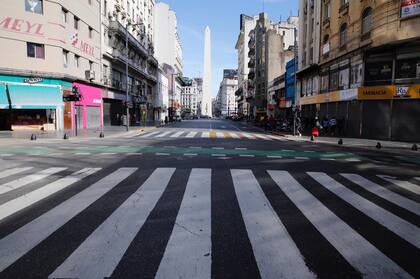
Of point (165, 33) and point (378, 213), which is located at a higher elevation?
point (165, 33)

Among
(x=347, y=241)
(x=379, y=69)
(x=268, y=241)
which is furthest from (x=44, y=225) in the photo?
(x=379, y=69)

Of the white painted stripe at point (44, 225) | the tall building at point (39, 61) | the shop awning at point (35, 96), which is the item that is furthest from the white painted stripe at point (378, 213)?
the shop awning at point (35, 96)

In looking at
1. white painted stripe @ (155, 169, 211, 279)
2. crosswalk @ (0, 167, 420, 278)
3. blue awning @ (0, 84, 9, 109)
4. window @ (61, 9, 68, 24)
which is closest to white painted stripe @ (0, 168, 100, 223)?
crosswalk @ (0, 167, 420, 278)

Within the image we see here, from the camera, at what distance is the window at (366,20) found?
78.0 ft

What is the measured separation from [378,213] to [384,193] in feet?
5.92

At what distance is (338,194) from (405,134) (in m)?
17.8

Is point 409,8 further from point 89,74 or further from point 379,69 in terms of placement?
point 89,74

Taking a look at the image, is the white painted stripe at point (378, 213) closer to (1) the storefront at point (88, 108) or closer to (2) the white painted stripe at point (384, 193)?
(2) the white painted stripe at point (384, 193)

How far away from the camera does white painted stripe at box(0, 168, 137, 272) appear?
4.12 m

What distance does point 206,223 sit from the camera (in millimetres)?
5211

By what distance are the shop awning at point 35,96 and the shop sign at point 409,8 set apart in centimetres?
2610

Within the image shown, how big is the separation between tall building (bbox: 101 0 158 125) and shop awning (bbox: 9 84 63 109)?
6068 mm

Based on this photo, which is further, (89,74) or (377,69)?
(89,74)

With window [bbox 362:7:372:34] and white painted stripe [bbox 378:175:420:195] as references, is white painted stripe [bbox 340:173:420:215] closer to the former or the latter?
white painted stripe [bbox 378:175:420:195]
